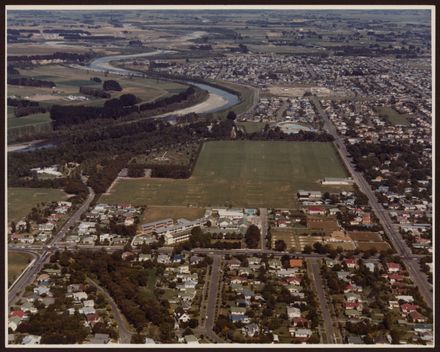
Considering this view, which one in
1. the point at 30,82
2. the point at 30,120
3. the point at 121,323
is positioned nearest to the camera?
the point at 121,323

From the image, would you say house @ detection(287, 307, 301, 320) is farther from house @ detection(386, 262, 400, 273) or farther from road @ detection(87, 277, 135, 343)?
house @ detection(386, 262, 400, 273)

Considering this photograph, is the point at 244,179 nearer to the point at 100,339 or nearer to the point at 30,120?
the point at 100,339

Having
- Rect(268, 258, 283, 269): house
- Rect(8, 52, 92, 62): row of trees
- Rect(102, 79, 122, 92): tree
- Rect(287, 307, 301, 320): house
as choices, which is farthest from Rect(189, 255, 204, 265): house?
Rect(8, 52, 92, 62): row of trees

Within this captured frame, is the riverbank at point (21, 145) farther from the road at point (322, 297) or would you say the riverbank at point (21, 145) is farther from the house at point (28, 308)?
the road at point (322, 297)

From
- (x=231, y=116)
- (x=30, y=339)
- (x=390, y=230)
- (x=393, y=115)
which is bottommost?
(x=231, y=116)

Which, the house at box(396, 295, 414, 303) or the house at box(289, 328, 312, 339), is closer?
the house at box(289, 328, 312, 339)

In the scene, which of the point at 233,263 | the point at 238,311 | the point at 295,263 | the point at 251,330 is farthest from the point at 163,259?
the point at 251,330
